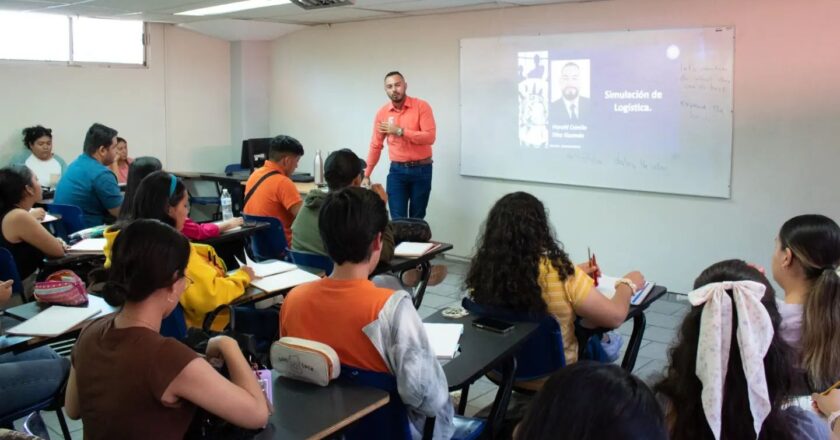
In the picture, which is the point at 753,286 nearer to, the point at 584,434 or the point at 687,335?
the point at 687,335

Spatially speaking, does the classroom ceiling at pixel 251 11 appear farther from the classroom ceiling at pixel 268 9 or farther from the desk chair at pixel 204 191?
the desk chair at pixel 204 191

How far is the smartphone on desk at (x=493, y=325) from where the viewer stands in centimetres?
249

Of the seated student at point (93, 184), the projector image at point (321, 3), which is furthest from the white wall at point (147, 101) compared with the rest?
the projector image at point (321, 3)

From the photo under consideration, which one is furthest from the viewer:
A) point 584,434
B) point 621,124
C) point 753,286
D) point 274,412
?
point 621,124

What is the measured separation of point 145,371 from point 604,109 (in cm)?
460

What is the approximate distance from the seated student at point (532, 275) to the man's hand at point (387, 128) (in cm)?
358

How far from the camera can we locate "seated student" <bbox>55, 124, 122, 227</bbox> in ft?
16.4

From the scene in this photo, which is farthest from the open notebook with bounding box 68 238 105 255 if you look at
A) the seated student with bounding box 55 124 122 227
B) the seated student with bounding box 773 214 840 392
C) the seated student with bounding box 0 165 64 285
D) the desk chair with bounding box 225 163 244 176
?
the desk chair with bounding box 225 163 244 176

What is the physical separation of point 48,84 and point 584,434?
7273 mm

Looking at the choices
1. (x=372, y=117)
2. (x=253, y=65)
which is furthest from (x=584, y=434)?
(x=253, y=65)

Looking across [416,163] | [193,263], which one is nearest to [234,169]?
[416,163]

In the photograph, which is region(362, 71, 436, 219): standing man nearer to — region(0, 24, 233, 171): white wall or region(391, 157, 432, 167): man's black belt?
region(391, 157, 432, 167): man's black belt

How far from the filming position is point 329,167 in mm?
3951

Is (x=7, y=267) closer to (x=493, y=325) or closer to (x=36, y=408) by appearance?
(x=36, y=408)
